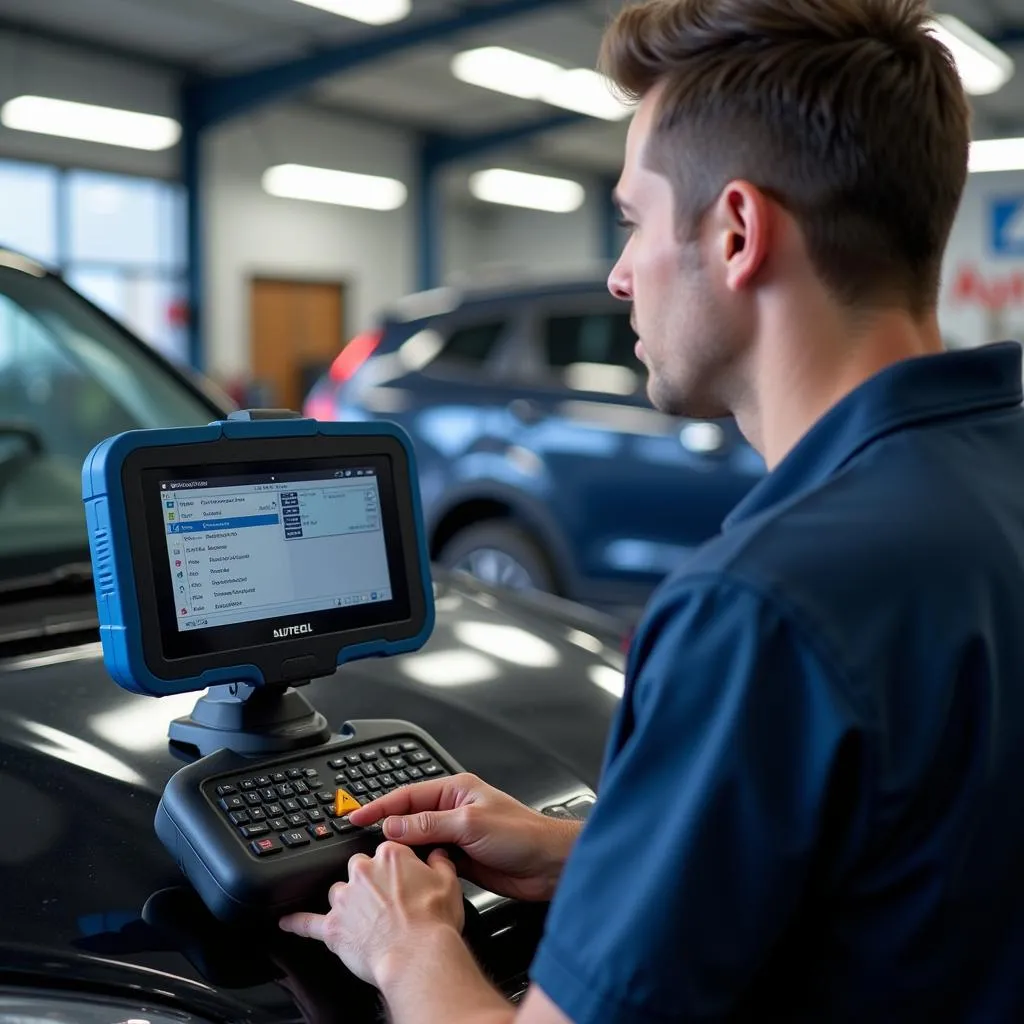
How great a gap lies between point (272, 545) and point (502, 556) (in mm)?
3849

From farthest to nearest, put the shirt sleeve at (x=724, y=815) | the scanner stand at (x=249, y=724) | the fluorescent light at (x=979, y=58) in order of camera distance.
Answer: the fluorescent light at (x=979, y=58) → the scanner stand at (x=249, y=724) → the shirt sleeve at (x=724, y=815)

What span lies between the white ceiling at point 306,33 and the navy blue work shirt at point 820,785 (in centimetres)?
932

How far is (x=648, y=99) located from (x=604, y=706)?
920 millimetres

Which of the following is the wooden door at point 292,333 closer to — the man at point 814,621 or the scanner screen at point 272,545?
the scanner screen at point 272,545

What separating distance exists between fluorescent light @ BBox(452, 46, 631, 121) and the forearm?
11.6 m

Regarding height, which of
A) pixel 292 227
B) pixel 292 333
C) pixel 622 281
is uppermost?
pixel 292 227

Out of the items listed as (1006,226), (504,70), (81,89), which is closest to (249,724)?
(1006,226)

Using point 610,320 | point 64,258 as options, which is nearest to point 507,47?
point 64,258

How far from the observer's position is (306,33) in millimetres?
11406

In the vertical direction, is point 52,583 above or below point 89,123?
below

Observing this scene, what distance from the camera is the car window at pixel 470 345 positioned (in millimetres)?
5555

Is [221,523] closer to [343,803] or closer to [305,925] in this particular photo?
[343,803]

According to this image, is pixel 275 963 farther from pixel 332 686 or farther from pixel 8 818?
pixel 332 686

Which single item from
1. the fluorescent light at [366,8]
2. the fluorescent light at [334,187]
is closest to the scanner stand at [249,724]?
the fluorescent light at [366,8]
